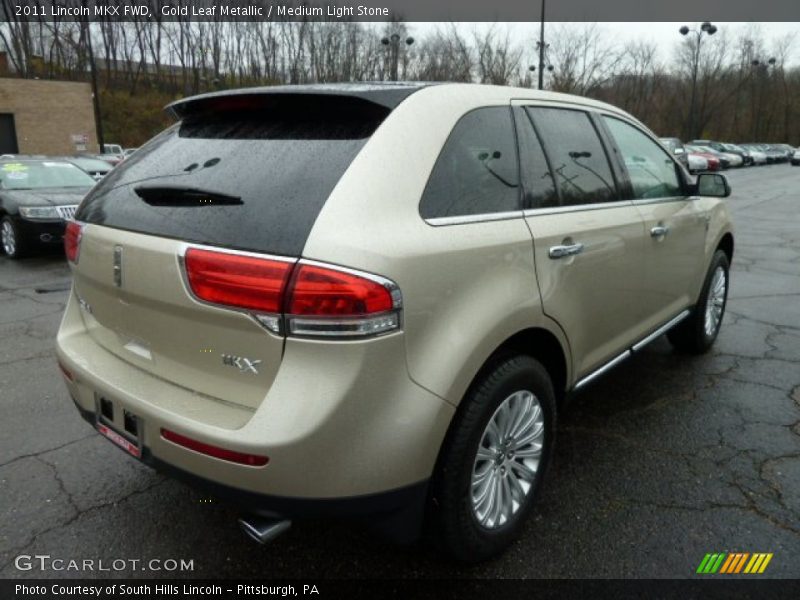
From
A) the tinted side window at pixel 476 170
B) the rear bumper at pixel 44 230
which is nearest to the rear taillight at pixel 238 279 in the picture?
the tinted side window at pixel 476 170

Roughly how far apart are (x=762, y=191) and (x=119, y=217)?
2468 cm

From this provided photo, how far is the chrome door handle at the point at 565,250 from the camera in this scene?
2.44 meters

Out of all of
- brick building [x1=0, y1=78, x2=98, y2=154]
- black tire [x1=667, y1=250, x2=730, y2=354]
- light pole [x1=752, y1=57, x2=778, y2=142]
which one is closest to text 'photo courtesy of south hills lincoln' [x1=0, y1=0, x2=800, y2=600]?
black tire [x1=667, y1=250, x2=730, y2=354]

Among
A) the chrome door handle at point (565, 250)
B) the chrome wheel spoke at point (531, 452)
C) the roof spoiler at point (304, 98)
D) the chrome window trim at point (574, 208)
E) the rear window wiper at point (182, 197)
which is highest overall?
the roof spoiler at point (304, 98)

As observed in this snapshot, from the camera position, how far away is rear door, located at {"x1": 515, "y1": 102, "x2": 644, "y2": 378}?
97.7 inches

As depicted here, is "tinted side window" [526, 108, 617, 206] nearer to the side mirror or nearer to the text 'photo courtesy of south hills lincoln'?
the text 'photo courtesy of south hills lincoln'

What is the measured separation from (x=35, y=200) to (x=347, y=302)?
8620 millimetres

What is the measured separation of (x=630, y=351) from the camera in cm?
333

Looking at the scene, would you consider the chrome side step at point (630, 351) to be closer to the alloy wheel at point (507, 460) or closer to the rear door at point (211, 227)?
the alloy wheel at point (507, 460)

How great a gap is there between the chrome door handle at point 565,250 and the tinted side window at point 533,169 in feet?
0.64

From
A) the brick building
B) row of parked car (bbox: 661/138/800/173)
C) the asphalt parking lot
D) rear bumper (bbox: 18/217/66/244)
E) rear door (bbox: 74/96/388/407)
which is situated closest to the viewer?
rear door (bbox: 74/96/388/407)

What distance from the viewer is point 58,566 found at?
2.31 m

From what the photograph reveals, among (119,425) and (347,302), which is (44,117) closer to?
(119,425)

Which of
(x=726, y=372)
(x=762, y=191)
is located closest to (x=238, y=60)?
(x=762, y=191)
